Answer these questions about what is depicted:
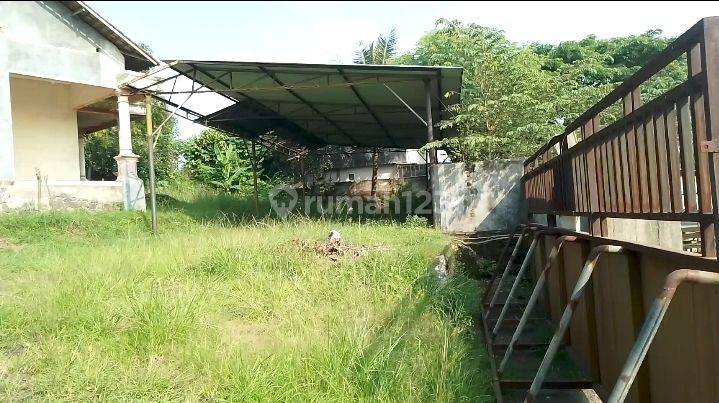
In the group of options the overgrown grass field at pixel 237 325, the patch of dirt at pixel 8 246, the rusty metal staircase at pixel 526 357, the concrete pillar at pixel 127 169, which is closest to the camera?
the overgrown grass field at pixel 237 325

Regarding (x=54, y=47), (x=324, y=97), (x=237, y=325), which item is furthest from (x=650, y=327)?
(x=54, y=47)

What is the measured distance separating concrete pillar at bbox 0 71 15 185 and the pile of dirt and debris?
7308mm

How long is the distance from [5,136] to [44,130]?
10.1 ft

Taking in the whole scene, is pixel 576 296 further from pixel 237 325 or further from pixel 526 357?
pixel 237 325

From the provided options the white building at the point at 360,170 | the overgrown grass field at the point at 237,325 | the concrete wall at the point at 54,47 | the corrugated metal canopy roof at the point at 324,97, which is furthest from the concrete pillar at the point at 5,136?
the white building at the point at 360,170

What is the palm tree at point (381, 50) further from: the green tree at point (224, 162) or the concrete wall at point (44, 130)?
the concrete wall at point (44, 130)

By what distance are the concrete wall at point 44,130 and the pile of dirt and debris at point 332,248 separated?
31.2 feet

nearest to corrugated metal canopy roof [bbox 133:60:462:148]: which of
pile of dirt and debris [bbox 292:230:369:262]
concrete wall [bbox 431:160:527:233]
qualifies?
concrete wall [bbox 431:160:527:233]

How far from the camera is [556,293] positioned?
450 cm

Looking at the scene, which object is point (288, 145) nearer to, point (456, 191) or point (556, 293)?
point (456, 191)

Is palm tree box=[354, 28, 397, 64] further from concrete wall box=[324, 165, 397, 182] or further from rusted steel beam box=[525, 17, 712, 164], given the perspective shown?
rusted steel beam box=[525, 17, 712, 164]

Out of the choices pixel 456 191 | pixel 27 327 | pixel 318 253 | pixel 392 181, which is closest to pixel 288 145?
pixel 392 181

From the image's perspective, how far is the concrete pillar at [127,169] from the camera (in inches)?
479

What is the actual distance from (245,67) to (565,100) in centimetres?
735
